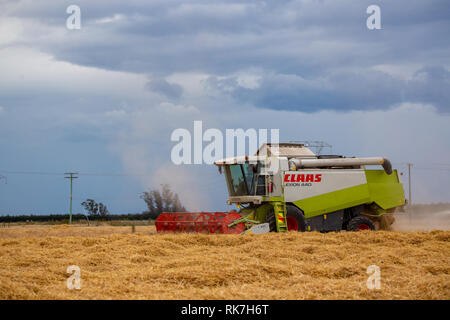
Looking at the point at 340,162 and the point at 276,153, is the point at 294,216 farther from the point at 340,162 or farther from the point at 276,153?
the point at 340,162

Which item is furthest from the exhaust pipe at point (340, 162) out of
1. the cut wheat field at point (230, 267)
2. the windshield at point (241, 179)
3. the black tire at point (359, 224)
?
the cut wheat field at point (230, 267)

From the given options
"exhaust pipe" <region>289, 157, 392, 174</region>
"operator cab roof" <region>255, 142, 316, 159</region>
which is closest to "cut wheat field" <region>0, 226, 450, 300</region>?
"exhaust pipe" <region>289, 157, 392, 174</region>

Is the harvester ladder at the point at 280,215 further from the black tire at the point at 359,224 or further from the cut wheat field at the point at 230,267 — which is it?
the black tire at the point at 359,224

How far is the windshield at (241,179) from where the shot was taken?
850 inches

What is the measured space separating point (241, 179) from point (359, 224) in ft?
15.6

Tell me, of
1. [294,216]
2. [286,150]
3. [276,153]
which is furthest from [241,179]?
[294,216]

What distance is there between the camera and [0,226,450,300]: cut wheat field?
9.24 meters

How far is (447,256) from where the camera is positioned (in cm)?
1391

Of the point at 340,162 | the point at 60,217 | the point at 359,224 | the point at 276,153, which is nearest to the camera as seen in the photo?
the point at 276,153

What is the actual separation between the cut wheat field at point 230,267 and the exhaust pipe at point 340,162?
4.43 m

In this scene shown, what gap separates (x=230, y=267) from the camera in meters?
10.9
